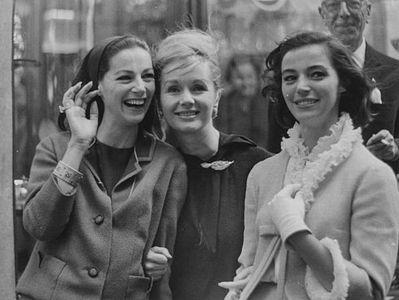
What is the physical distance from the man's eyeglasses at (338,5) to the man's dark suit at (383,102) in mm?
161

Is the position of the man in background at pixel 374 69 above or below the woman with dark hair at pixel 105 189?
above

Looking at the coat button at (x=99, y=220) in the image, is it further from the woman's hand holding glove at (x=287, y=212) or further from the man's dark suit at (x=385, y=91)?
the man's dark suit at (x=385, y=91)

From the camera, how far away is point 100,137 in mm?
2656

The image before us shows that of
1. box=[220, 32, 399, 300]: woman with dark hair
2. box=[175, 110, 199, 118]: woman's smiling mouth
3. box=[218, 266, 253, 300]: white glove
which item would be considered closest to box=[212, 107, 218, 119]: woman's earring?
box=[175, 110, 199, 118]: woman's smiling mouth

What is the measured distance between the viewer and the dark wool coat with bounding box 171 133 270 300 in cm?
263

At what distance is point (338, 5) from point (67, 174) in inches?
48.6

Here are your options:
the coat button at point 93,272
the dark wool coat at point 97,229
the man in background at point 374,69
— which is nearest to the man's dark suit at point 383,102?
the man in background at point 374,69

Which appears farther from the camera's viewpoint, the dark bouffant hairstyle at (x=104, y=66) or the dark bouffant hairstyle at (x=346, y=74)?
the dark bouffant hairstyle at (x=104, y=66)

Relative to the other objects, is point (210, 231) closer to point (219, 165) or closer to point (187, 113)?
point (219, 165)

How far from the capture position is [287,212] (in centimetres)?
197

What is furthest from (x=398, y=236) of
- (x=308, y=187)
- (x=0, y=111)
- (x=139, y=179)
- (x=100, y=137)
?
(x=0, y=111)

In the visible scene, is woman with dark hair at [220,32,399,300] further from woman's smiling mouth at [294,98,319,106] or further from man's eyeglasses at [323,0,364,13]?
man's eyeglasses at [323,0,364,13]

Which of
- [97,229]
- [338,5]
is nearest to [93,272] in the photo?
[97,229]

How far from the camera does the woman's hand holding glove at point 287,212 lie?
6.36 ft
